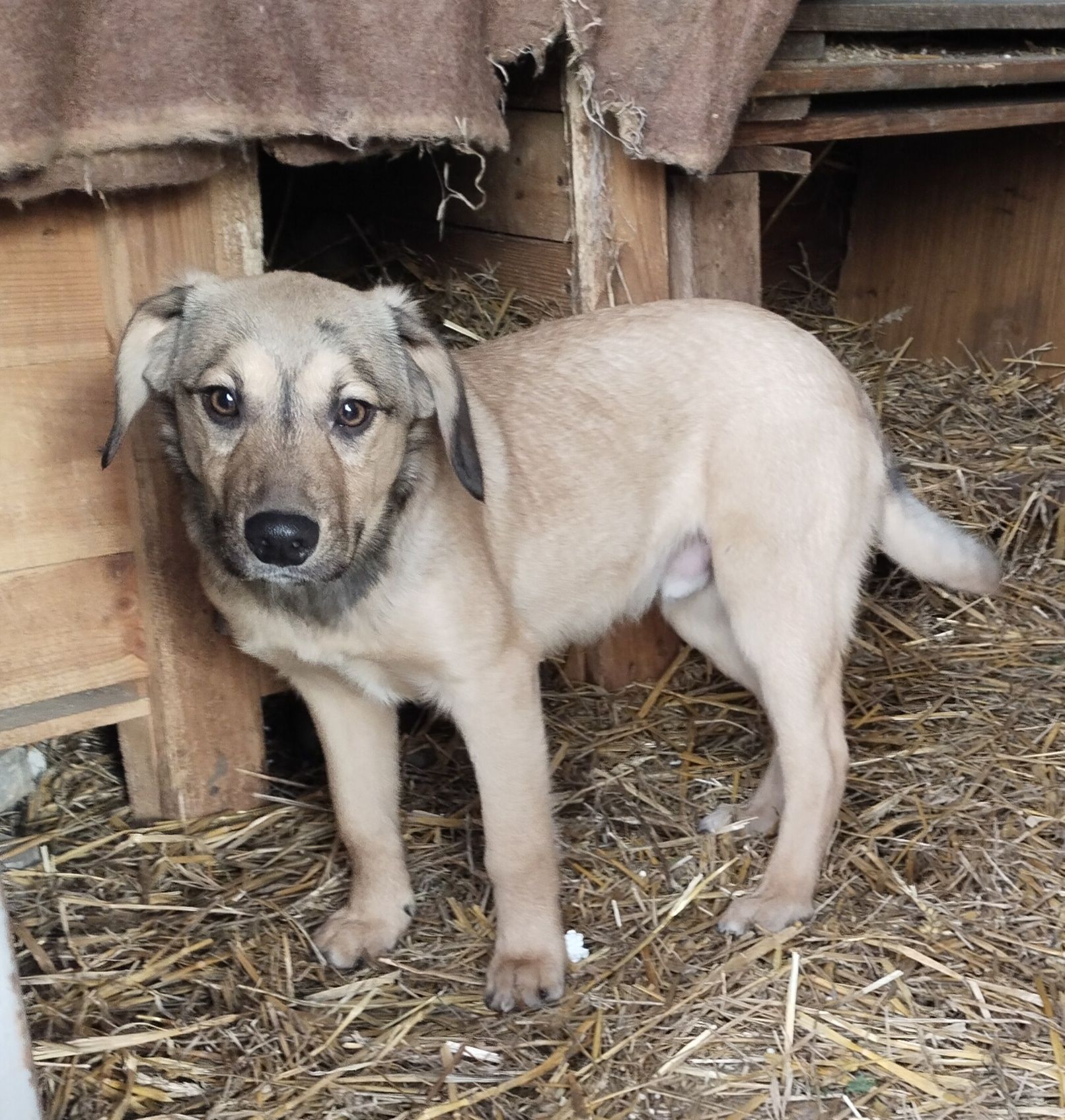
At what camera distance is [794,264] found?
6.29m

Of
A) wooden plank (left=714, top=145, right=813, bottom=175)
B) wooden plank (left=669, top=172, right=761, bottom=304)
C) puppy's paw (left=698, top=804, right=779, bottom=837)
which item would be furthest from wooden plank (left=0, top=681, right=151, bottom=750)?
wooden plank (left=714, top=145, right=813, bottom=175)

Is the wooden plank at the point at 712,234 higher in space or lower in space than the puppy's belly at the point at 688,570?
higher

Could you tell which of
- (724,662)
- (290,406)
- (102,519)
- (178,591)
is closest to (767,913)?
(724,662)

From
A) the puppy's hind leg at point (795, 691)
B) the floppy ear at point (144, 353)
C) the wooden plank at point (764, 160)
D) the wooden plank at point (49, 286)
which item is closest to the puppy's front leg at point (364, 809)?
the floppy ear at point (144, 353)

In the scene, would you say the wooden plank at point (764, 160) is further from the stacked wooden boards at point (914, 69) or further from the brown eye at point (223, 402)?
the brown eye at point (223, 402)

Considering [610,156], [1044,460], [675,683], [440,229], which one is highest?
[610,156]

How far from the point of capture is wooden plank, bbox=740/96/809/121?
398cm

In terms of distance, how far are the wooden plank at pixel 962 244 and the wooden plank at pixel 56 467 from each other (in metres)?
3.75

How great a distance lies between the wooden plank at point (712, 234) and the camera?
411 centimetres

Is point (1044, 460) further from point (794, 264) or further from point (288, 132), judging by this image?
point (288, 132)

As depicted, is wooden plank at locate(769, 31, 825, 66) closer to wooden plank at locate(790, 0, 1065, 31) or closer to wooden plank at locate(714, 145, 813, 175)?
wooden plank at locate(790, 0, 1065, 31)

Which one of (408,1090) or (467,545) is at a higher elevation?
(467,545)

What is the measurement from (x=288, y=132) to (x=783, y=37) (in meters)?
1.77

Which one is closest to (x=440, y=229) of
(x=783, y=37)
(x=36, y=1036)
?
(x=783, y=37)
